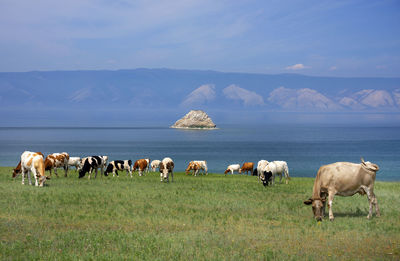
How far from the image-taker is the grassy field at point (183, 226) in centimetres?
1418

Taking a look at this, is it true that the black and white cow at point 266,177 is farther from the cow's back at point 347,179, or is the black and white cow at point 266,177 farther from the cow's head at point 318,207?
the cow's head at point 318,207

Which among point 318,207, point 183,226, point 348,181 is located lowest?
point 183,226

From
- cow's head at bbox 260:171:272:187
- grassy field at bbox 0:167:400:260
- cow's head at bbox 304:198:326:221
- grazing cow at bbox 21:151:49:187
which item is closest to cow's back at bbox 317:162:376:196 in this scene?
cow's head at bbox 304:198:326:221

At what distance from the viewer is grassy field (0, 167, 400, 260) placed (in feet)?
46.5

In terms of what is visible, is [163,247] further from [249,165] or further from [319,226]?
[249,165]

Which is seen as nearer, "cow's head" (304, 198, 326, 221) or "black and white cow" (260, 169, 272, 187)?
"cow's head" (304, 198, 326, 221)

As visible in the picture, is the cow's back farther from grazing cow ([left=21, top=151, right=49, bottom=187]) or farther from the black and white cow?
grazing cow ([left=21, top=151, right=49, bottom=187])

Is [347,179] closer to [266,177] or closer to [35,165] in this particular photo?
[266,177]

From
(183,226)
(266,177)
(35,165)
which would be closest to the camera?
(183,226)

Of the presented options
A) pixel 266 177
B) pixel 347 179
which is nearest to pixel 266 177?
pixel 266 177

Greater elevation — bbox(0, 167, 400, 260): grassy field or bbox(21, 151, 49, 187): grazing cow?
bbox(21, 151, 49, 187): grazing cow

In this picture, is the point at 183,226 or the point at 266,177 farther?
the point at 266,177

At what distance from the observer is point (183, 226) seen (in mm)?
18609

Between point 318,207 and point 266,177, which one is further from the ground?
point 266,177
